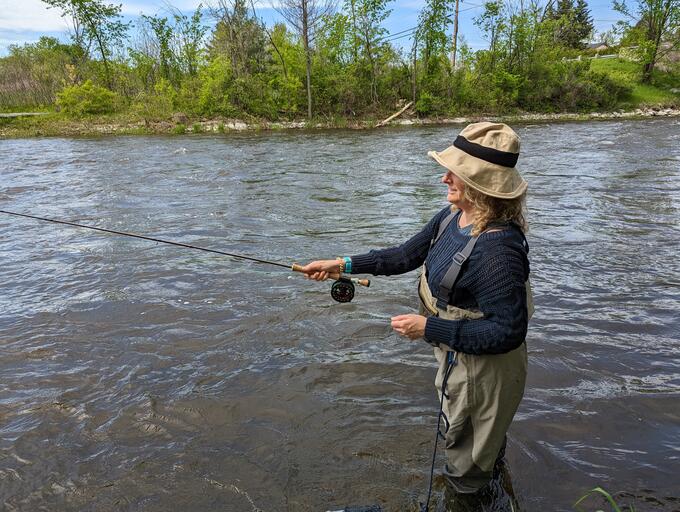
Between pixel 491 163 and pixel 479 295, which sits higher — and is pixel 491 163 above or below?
above

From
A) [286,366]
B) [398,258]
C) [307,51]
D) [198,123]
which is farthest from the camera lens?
[307,51]

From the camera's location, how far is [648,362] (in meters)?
4.62

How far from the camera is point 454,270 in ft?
7.84

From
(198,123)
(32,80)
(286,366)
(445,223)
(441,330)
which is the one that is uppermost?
(32,80)

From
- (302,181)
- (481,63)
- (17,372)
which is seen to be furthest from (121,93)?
(17,372)

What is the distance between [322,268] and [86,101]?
38.2 m

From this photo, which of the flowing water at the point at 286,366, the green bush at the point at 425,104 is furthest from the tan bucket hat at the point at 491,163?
the green bush at the point at 425,104

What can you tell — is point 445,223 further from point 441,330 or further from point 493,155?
point 441,330

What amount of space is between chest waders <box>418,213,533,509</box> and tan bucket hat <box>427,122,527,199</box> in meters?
0.26

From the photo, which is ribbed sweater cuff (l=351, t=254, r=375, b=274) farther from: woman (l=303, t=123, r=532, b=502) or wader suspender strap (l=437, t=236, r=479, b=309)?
wader suspender strap (l=437, t=236, r=479, b=309)

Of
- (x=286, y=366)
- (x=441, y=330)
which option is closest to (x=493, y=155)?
(x=441, y=330)

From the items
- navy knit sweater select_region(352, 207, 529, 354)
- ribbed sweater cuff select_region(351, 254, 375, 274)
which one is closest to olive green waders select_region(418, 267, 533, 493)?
navy knit sweater select_region(352, 207, 529, 354)

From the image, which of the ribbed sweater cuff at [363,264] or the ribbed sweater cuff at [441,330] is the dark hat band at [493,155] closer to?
the ribbed sweater cuff at [441,330]

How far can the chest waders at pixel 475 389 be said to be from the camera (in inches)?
95.6
